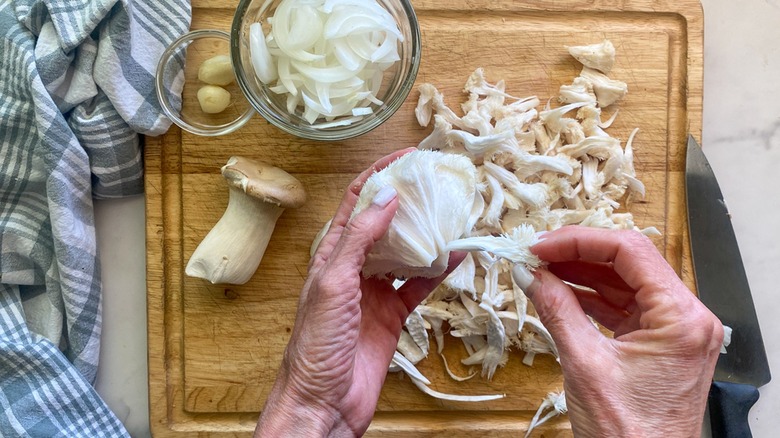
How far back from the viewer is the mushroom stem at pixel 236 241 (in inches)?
52.2

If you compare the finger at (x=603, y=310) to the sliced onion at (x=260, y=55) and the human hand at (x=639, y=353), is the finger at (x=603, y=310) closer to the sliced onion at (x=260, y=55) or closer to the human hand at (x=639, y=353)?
the human hand at (x=639, y=353)

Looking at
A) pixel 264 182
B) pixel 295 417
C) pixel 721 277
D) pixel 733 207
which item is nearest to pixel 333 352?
pixel 295 417

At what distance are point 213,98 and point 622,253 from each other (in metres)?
0.93

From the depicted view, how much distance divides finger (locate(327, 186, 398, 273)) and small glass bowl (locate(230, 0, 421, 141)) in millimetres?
361

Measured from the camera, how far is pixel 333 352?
977 mm

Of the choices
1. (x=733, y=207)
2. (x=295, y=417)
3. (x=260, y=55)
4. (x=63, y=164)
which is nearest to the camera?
(x=295, y=417)

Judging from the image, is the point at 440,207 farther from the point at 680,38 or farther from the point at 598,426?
the point at 680,38

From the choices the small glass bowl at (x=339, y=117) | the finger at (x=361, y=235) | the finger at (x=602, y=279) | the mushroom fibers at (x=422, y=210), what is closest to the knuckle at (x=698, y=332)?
the finger at (x=602, y=279)

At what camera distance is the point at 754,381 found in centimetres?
143

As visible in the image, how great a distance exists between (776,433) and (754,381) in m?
0.26

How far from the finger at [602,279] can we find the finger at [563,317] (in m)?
0.17

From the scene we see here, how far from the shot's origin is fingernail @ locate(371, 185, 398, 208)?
3.17 ft

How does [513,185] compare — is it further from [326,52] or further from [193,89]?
[193,89]

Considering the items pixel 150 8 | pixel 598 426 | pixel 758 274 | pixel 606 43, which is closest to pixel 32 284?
pixel 150 8
